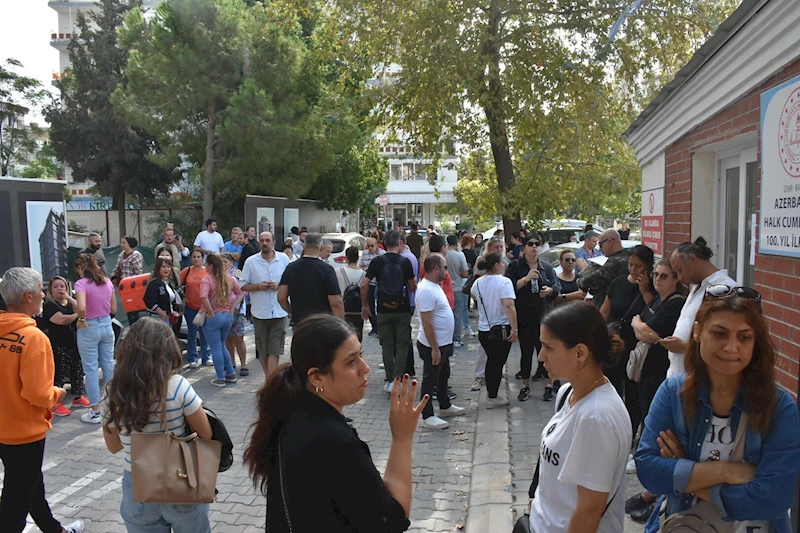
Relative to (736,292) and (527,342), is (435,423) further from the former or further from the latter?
(736,292)

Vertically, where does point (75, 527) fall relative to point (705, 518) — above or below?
below

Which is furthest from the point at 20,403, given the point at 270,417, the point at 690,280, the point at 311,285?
the point at 690,280

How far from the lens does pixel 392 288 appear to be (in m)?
7.24

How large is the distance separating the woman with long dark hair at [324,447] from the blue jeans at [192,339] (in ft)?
23.6

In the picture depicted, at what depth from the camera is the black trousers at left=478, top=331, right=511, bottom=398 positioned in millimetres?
7055

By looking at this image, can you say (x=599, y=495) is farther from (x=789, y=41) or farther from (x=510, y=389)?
(x=510, y=389)

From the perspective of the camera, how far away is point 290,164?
21203 mm

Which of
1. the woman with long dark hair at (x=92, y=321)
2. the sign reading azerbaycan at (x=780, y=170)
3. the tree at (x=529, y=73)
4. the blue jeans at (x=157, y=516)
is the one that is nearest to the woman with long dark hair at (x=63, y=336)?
the woman with long dark hair at (x=92, y=321)

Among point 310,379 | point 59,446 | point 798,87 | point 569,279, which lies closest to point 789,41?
point 798,87

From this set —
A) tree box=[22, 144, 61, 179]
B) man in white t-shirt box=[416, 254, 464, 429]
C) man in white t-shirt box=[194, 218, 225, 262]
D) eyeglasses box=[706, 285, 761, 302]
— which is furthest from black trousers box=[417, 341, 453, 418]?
tree box=[22, 144, 61, 179]

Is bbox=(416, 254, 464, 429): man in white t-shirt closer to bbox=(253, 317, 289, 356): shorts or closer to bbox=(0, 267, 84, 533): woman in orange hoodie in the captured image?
bbox=(253, 317, 289, 356): shorts

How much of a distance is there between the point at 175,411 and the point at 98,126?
30.0 meters

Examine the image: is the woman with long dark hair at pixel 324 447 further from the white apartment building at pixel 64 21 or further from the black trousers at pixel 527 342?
the white apartment building at pixel 64 21

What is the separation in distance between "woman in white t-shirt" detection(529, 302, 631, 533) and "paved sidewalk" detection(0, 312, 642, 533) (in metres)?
2.15
